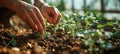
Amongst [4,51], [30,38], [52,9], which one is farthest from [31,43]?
[4,51]

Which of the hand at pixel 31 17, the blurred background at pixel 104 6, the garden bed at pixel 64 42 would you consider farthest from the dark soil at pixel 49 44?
the blurred background at pixel 104 6

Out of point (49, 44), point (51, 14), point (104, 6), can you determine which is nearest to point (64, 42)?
point (49, 44)

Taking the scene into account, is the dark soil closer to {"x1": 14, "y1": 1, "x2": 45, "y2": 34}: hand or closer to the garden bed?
the garden bed

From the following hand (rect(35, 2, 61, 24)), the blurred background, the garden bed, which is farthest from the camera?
the blurred background

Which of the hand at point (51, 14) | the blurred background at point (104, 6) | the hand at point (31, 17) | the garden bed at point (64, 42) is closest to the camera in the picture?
the garden bed at point (64, 42)

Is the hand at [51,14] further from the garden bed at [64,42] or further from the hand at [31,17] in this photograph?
the hand at [31,17]

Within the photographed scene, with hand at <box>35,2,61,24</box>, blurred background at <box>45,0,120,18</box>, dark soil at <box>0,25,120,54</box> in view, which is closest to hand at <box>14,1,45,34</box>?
dark soil at <box>0,25,120,54</box>

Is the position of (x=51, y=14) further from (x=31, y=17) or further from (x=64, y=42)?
(x=31, y=17)

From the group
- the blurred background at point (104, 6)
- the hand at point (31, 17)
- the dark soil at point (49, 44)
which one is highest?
the blurred background at point (104, 6)

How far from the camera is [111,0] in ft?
19.8

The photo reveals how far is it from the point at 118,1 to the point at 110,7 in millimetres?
337

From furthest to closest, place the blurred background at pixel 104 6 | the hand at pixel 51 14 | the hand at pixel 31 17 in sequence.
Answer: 1. the blurred background at pixel 104 6
2. the hand at pixel 51 14
3. the hand at pixel 31 17

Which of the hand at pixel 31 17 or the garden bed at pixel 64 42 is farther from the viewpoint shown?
the hand at pixel 31 17

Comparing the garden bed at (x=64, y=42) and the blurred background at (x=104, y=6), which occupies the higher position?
the blurred background at (x=104, y=6)
